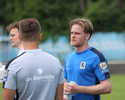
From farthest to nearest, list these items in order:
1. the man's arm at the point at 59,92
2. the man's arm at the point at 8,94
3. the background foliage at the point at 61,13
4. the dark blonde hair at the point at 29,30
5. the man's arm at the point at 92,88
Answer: the background foliage at the point at 61,13, the man's arm at the point at 92,88, the man's arm at the point at 59,92, the dark blonde hair at the point at 29,30, the man's arm at the point at 8,94

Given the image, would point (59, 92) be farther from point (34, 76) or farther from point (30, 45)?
point (30, 45)

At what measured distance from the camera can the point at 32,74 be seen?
2461 millimetres

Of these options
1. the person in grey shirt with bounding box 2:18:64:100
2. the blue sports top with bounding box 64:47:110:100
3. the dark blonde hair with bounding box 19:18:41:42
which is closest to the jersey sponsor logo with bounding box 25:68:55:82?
→ the person in grey shirt with bounding box 2:18:64:100

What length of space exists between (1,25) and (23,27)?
26.2m

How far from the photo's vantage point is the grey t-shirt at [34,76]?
2396mm

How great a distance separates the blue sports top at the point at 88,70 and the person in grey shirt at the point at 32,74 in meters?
0.75

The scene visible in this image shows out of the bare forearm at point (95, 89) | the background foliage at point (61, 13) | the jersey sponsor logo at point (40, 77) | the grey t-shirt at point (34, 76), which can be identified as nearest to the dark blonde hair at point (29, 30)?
the grey t-shirt at point (34, 76)

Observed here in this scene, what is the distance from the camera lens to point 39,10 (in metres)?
27.4

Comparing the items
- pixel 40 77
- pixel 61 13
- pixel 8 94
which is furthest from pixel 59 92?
pixel 61 13

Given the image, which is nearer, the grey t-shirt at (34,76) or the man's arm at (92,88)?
the grey t-shirt at (34,76)

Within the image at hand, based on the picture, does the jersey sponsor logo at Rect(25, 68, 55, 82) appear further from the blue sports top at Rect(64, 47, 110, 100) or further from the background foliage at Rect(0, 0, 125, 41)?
the background foliage at Rect(0, 0, 125, 41)

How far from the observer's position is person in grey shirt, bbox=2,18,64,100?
239 centimetres

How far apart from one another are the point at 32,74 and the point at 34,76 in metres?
0.03

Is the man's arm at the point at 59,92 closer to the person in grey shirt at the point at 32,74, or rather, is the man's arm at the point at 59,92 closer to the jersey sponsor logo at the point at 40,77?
the person in grey shirt at the point at 32,74
